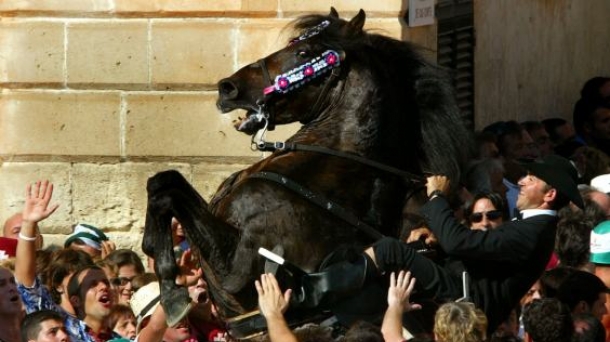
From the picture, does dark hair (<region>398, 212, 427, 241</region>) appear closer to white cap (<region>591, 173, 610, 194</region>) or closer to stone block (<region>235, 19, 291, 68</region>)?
stone block (<region>235, 19, 291, 68</region>)

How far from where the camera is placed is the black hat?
387 inches

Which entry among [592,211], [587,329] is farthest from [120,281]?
[587,329]

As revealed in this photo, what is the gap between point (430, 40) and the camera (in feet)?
44.9

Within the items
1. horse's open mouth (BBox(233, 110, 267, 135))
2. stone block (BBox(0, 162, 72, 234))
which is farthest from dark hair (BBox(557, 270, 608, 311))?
stone block (BBox(0, 162, 72, 234))

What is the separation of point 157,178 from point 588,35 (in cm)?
1050

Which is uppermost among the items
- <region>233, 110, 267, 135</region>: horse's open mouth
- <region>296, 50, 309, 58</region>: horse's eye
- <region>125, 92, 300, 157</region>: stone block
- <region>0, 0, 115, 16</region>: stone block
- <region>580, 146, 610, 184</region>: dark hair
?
<region>0, 0, 115, 16</region>: stone block

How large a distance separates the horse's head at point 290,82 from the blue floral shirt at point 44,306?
1268mm

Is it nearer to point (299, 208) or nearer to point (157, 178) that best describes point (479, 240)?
point (299, 208)

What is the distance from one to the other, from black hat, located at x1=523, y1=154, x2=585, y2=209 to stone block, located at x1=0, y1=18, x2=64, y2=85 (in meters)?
4.30

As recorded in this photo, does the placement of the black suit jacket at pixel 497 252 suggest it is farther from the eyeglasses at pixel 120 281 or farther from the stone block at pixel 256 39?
the stone block at pixel 256 39

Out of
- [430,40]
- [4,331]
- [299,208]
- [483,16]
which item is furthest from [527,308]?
[483,16]

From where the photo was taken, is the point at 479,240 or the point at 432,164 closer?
the point at 479,240

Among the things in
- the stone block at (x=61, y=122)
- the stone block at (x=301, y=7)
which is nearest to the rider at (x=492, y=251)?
the stone block at (x=301, y=7)

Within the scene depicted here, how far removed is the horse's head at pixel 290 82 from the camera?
33.7 ft
